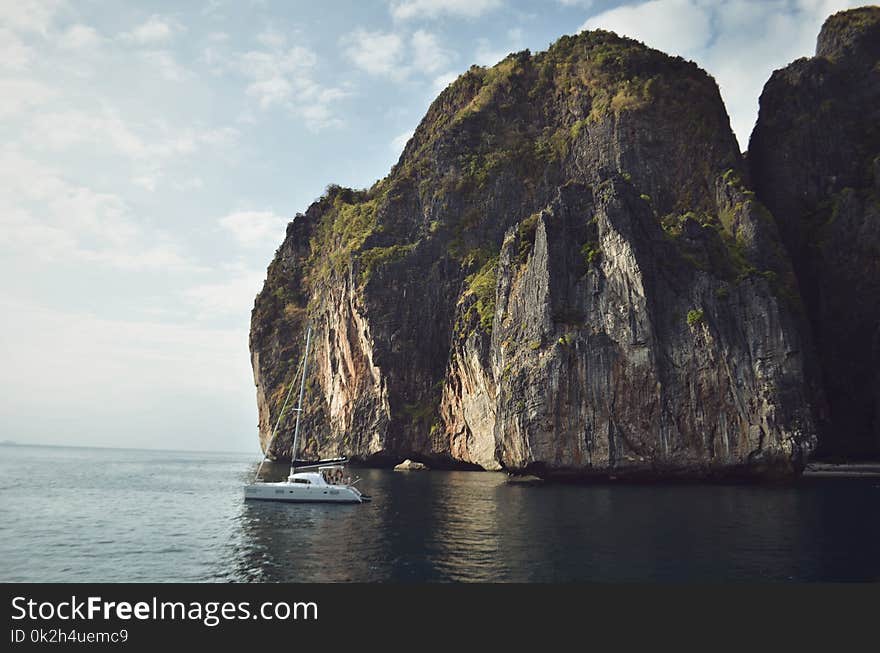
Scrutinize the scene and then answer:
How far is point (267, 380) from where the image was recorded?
403 ft

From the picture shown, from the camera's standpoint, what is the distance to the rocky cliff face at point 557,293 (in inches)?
2466

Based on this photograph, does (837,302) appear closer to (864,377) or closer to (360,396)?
(864,377)

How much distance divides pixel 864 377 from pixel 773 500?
149 ft

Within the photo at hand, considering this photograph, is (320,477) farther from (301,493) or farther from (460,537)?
(460,537)

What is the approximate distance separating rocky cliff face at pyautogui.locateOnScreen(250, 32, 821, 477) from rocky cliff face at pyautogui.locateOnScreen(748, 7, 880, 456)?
10.5m

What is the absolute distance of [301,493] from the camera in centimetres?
5009

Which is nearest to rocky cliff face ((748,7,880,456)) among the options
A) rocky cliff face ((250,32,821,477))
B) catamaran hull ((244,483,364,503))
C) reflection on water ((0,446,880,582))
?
rocky cliff face ((250,32,821,477))

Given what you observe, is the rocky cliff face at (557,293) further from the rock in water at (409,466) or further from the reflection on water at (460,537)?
the reflection on water at (460,537)

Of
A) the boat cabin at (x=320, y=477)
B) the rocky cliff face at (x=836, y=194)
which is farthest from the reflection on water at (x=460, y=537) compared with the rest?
the rocky cliff face at (x=836, y=194)

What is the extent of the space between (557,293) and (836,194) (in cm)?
4992

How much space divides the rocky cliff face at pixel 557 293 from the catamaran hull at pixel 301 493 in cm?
2170

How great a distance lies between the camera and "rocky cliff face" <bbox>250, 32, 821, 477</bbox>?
6262cm

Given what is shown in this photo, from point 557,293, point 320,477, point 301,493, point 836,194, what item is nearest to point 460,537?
point 320,477

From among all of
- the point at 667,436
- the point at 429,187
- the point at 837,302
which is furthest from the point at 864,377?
the point at 429,187
